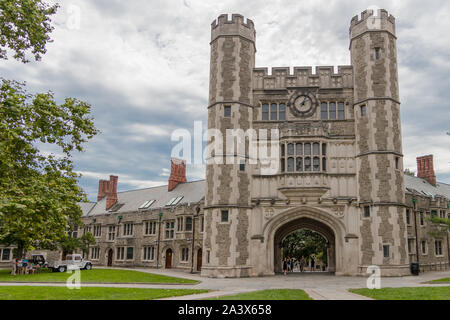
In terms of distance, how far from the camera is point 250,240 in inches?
1074

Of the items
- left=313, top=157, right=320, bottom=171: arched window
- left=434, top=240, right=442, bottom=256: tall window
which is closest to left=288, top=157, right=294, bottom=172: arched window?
left=313, top=157, right=320, bottom=171: arched window

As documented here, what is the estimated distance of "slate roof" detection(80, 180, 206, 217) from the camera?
134 feet

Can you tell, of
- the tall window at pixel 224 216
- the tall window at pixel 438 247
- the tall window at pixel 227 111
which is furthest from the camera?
the tall window at pixel 438 247

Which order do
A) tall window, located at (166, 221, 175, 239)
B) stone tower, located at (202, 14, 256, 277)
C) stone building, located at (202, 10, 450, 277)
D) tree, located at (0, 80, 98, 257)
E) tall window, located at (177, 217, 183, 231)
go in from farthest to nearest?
tall window, located at (166, 221, 175, 239)
tall window, located at (177, 217, 183, 231)
stone tower, located at (202, 14, 256, 277)
stone building, located at (202, 10, 450, 277)
tree, located at (0, 80, 98, 257)

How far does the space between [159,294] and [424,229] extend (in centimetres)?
2624

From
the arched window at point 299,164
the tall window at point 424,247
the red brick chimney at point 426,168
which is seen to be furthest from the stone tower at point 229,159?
the red brick chimney at point 426,168

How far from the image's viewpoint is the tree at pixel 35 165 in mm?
10695

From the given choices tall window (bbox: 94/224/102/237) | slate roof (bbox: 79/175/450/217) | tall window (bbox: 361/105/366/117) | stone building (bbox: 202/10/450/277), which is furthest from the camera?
tall window (bbox: 94/224/102/237)

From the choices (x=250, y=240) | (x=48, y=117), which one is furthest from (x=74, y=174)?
(x=250, y=240)

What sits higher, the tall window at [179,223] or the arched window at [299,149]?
the arched window at [299,149]

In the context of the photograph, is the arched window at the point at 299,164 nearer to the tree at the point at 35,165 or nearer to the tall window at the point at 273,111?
the tall window at the point at 273,111

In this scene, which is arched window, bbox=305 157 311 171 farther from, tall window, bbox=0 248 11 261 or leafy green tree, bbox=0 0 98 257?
tall window, bbox=0 248 11 261

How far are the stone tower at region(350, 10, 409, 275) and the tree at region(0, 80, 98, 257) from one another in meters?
19.0

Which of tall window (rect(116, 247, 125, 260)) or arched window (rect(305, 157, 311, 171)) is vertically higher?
arched window (rect(305, 157, 311, 171))
